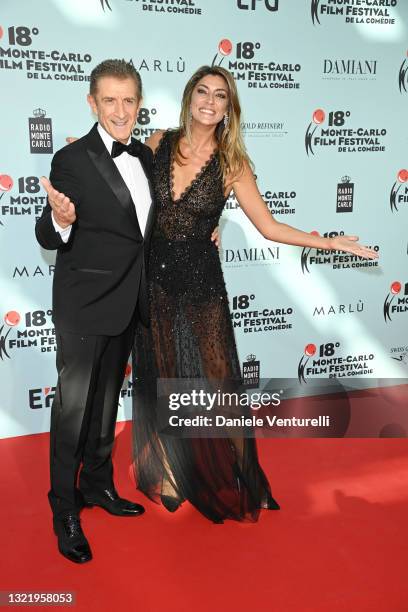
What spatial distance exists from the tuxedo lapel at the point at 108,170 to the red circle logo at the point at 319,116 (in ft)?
6.86

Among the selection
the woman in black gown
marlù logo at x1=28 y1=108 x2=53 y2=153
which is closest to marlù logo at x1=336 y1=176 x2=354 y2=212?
the woman in black gown

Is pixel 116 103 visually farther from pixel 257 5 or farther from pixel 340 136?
pixel 340 136

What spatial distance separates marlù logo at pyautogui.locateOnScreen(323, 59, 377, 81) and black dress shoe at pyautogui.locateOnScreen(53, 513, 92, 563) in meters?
3.00

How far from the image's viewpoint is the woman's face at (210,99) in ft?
8.55

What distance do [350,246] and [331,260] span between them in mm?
1592

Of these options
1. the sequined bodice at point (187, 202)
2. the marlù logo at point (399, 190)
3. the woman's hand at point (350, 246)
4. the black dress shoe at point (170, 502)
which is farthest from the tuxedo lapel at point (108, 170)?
the marlù logo at point (399, 190)

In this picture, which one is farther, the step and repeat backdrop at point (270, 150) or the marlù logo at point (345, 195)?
the marlù logo at point (345, 195)

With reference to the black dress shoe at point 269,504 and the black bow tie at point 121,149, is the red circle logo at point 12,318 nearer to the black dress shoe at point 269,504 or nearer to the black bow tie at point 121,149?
the black bow tie at point 121,149

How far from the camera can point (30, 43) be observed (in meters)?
3.30

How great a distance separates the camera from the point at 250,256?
4027mm

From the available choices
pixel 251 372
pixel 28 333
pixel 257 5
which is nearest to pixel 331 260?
pixel 251 372

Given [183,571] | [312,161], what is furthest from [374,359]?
[183,571]

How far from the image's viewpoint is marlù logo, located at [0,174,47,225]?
3.41m

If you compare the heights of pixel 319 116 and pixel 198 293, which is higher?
pixel 319 116
